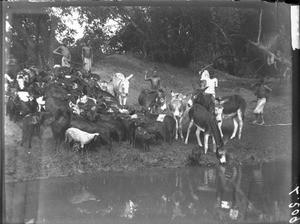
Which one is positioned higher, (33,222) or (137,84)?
(137,84)

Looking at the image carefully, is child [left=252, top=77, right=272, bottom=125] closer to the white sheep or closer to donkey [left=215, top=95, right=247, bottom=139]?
donkey [left=215, top=95, right=247, bottom=139]

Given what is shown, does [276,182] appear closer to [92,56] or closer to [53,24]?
[92,56]

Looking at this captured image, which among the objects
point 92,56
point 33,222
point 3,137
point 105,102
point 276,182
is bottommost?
point 33,222

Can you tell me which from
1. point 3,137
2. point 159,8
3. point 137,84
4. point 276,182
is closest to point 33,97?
point 3,137

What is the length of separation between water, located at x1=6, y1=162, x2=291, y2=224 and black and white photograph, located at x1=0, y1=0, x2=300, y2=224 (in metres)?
0.02

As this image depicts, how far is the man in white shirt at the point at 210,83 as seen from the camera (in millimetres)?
6527

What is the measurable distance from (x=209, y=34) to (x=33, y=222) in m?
3.86

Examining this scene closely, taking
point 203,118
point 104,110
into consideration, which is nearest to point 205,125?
point 203,118

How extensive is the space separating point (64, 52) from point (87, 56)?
35 cm

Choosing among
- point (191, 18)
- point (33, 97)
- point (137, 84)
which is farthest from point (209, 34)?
point (33, 97)

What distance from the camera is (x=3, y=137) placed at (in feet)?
19.8

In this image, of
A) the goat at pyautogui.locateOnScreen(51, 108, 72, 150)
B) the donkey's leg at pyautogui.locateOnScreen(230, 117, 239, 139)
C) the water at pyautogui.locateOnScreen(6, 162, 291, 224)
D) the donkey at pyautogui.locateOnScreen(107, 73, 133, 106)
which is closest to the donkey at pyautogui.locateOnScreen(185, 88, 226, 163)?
the donkey's leg at pyautogui.locateOnScreen(230, 117, 239, 139)

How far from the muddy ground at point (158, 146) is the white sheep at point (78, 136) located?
0.15 metres

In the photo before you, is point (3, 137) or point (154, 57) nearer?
point (3, 137)
